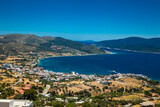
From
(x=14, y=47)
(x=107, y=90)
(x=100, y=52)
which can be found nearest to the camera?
(x=107, y=90)

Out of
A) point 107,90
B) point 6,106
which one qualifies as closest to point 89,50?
point 107,90

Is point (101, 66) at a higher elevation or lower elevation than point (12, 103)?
lower

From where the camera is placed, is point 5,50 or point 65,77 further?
point 5,50

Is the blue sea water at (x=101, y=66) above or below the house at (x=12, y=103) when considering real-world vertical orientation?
below

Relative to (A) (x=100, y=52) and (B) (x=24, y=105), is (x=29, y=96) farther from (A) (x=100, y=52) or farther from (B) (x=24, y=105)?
(A) (x=100, y=52)

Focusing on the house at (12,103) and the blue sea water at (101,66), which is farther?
the blue sea water at (101,66)

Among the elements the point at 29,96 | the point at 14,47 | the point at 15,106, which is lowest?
the point at 29,96

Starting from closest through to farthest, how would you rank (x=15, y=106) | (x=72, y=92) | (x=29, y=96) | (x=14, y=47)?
(x=15, y=106) → (x=29, y=96) → (x=72, y=92) → (x=14, y=47)

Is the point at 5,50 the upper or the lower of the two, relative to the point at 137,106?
upper

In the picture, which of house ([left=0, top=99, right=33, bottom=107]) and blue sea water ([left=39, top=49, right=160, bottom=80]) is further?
blue sea water ([left=39, top=49, right=160, bottom=80])

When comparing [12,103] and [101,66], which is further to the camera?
[101,66]

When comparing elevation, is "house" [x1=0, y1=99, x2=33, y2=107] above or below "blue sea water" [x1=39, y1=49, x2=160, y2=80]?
above
